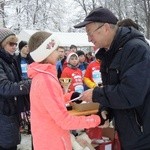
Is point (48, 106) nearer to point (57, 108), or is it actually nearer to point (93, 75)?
point (57, 108)

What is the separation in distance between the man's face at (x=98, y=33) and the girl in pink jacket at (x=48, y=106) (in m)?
0.42

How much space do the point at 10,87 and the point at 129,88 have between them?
4.75 feet

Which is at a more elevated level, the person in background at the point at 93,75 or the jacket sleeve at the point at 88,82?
the person in background at the point at 93,75

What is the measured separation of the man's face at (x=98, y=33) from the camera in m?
2.65

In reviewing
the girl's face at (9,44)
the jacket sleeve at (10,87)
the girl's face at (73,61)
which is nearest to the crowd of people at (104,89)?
the jacket sleeve at (10,87)

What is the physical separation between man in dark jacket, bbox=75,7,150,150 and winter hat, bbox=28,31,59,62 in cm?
41

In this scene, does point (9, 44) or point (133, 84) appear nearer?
point (133, 84)

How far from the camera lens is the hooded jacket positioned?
2389 millimetres

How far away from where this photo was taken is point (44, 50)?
9.62ft

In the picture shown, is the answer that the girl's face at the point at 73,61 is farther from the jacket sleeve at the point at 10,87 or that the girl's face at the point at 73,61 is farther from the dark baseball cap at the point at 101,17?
the dark baseball cap at the point at 101,17

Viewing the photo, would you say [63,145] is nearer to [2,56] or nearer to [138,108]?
[138,108]

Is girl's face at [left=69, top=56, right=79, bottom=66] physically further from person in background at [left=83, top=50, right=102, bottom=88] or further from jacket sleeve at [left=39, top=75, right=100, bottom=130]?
jacket sleeve at [left=39, top=75, right=100, bottom=130]

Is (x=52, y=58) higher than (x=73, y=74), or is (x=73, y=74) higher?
(x=52, y=58)

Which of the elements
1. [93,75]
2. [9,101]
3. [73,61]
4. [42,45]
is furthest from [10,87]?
[73,61]
